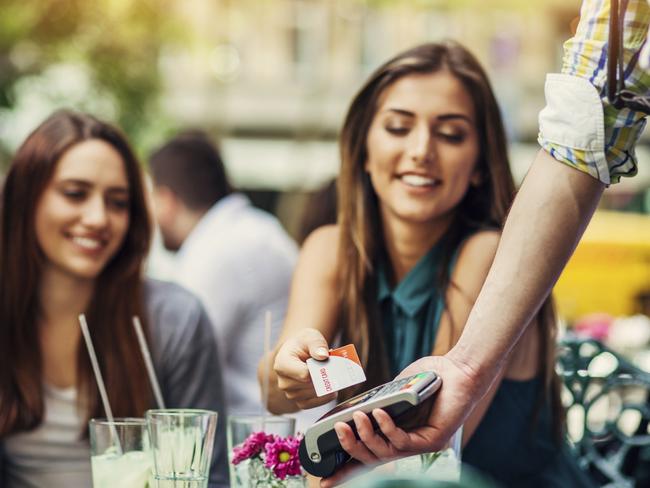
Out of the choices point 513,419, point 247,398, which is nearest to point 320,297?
point 513,419

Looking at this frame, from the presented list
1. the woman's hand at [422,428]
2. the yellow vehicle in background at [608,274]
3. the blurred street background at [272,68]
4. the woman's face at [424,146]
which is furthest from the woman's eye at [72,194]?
the blurred street background at [272,68]

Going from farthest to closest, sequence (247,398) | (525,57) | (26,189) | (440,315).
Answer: (525,57) < (247,398) < (26,189) < (440,315)

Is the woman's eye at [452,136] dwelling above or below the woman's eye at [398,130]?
below

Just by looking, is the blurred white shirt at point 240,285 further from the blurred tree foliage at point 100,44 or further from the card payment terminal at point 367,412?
the blurred tree foliage at point 100,44

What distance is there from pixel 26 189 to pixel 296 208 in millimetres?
16754

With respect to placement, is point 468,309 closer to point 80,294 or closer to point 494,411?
point 494,411

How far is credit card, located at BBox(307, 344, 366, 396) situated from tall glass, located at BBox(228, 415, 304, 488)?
24cm

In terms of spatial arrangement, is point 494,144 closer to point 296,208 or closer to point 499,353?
point 499,353

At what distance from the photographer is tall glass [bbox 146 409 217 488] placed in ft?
6.29

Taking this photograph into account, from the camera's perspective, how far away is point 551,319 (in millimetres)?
2764

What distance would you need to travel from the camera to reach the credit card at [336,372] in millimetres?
1793

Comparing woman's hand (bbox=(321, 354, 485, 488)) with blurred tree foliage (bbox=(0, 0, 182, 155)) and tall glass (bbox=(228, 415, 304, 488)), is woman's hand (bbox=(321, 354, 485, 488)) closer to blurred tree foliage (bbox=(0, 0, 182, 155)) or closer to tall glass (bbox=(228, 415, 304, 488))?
tall glass (bbox=(228, 415, 304, 488))

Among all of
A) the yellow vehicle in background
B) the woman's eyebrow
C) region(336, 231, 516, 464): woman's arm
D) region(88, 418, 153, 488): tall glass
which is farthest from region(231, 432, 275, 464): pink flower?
the yellow vehicle in background

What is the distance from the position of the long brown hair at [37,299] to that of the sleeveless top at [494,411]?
70 centimetres
